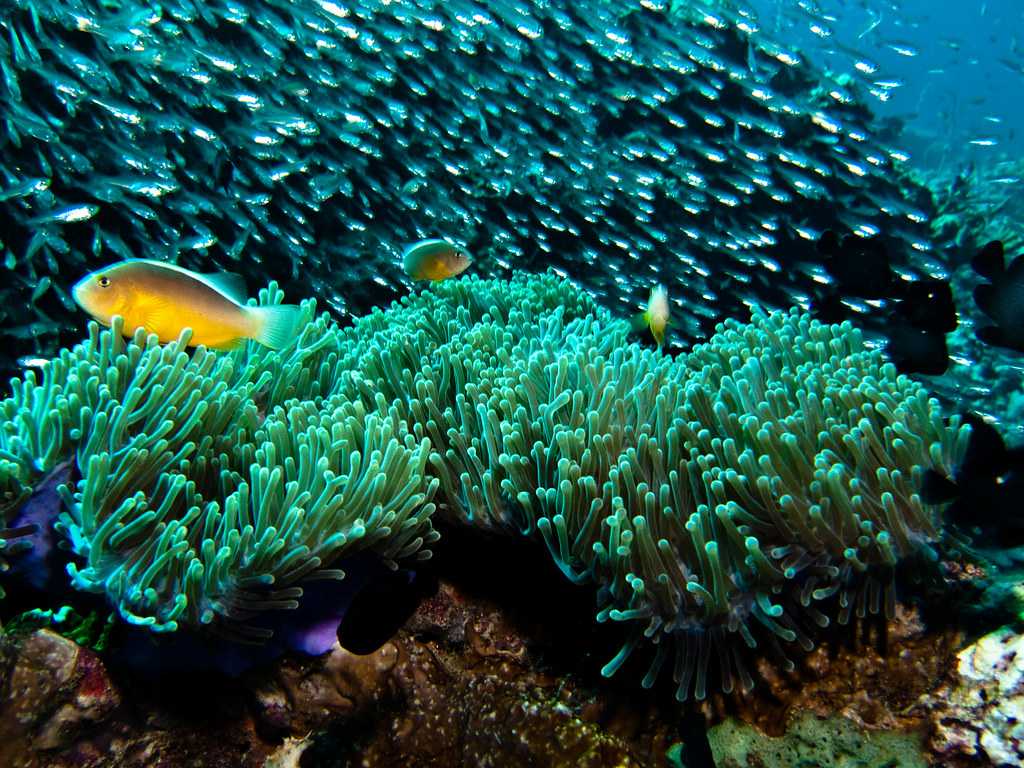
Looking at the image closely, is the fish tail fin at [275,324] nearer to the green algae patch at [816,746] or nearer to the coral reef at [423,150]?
the green algae patch at [816,746]

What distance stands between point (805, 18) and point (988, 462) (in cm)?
1085

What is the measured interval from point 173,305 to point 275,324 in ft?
1.38

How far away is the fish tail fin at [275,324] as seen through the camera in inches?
109

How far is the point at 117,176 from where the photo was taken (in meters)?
6.16

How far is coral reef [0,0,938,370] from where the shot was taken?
6.12 metres

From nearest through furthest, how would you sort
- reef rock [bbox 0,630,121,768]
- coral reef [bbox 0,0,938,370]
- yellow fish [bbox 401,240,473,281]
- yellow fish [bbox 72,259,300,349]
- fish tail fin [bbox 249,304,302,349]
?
reef rock [bbox 0,630,121,768] < yellow fish [bbox 72,259,300,349] < fish tail fin [bbox 249,304,302,349] < yellow fish [bbox 401,240,473,281] < coral reef [bbox 0,0,938,370]

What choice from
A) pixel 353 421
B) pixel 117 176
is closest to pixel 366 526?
pixel 353 421

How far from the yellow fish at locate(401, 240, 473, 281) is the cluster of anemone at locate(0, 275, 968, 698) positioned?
6.95ft

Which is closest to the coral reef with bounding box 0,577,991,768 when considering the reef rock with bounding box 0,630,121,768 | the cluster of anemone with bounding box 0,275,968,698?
the reef rock with bounding box 0,630,121,768

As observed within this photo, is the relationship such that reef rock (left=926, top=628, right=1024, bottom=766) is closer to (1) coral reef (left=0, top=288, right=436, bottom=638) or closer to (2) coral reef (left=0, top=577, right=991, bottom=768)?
(2) coral reef (left=0, top=577, right=991, bottom=768)

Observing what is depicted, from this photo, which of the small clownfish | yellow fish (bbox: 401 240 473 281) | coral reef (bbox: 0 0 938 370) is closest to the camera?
the small clownfish

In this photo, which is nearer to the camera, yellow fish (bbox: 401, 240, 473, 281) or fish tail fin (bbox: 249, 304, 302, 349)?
fish tail fin (bbox: 249, 304, 302, 349)

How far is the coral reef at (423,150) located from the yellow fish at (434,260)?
2.55 m

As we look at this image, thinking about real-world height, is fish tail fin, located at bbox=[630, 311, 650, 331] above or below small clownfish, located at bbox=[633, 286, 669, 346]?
below
